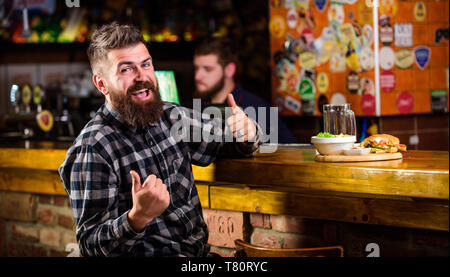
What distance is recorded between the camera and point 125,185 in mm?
1911

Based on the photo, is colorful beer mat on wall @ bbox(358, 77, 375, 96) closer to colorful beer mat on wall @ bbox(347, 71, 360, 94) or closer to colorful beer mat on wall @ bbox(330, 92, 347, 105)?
colorful beer mat on wall @ bbox(347, 71, 360, 94)

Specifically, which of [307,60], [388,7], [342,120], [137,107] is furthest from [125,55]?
[307,60]

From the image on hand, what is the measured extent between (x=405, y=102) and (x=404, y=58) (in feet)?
0.88

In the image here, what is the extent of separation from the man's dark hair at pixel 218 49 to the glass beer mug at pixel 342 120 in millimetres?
1957

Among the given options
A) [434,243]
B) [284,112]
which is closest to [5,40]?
[284,112]

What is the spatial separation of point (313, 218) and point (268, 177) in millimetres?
208

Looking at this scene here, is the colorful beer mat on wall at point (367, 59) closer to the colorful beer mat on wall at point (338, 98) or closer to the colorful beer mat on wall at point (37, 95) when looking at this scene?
the colorful beer mat on wall at point (338, 98)

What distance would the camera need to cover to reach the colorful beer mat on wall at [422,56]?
3.66m

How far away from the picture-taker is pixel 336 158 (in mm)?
1897

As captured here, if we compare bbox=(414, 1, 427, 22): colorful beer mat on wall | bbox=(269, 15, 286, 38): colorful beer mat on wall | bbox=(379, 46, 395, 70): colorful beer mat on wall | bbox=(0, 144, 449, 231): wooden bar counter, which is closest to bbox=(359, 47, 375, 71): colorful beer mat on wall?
bbox=(379, 46, 395, 70): colorful beer mat on wall

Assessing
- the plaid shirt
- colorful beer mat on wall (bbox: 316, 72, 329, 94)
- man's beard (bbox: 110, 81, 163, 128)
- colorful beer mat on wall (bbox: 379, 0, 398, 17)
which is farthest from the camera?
colorful beer mat on wall (bbox: 316, 72, 329, 94)

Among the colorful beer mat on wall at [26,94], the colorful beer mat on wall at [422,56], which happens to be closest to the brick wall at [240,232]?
the colorful beer mat on wall at [26,94]

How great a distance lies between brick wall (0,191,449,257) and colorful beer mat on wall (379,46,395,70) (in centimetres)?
174

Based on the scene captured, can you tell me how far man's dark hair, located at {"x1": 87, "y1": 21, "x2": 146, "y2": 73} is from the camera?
1.97m
